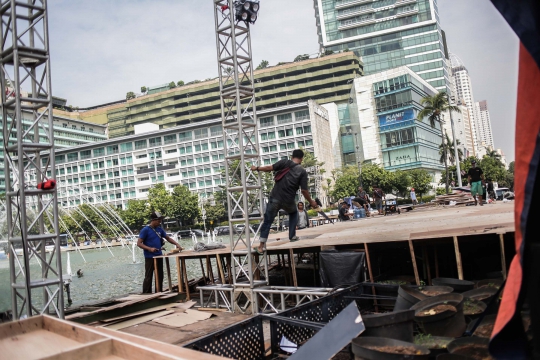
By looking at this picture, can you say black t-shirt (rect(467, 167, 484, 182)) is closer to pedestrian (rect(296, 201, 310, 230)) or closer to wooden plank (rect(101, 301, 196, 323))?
pedestrian (rect(296, 201, 310, 230))

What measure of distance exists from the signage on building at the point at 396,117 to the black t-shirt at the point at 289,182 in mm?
70689

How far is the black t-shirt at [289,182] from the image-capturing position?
27.4ft

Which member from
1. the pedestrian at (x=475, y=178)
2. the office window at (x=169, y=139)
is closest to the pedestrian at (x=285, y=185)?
the pedestrian at (x=475, y=178)

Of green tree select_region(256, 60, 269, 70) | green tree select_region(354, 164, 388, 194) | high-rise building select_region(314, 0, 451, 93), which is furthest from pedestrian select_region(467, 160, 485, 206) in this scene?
green tree select_region(256, 60, 269, 70)

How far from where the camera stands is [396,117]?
77.4 meters

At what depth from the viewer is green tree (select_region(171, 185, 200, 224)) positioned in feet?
257

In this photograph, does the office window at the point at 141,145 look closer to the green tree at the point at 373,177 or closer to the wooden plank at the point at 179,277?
the green tree at the point at 373,177

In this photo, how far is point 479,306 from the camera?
189 inches

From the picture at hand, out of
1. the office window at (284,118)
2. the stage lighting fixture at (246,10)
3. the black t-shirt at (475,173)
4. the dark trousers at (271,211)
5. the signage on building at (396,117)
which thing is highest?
the office window at (284,118)

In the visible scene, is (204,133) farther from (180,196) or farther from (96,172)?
(96,172)

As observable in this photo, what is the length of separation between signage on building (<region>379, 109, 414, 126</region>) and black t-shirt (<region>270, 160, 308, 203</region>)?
70.7 metres

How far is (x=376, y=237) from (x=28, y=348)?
5.93 metres

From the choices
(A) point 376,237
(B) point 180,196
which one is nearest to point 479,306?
(A) point 376,237

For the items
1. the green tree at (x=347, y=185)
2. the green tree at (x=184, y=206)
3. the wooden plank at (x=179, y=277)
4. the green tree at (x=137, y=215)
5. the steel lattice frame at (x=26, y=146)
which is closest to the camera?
the steel lattice frame at (x=26, y=146)
